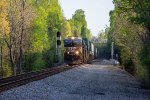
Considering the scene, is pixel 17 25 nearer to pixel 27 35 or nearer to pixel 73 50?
pixel 73 50

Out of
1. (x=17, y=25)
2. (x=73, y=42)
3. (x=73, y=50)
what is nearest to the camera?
(x=73, y=50)

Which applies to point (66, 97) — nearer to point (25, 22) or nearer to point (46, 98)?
point (46, 98)

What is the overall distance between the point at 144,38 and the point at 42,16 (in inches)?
1974

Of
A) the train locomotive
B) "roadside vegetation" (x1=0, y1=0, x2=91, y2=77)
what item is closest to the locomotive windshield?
the train locomotive

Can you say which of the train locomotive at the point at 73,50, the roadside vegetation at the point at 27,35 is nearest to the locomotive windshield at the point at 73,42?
the train locomotive at the point at 73,50

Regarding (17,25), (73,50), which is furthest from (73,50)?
(17,25)

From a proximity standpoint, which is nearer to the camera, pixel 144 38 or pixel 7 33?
pixel 144 38

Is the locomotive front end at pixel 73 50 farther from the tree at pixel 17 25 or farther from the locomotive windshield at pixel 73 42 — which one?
the tree at pixel 17 25

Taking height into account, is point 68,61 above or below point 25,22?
below

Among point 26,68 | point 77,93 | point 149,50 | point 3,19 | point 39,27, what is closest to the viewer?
point 77,93

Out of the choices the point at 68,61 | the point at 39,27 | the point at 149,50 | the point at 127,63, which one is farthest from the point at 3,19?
the point at 149,50

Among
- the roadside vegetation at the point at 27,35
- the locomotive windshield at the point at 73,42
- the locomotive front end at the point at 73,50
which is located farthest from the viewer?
the locomotive windshield at the point at 73,42

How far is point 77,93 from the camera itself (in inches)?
877

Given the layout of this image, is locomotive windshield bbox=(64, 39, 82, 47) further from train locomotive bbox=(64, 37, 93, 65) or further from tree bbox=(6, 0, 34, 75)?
tree bbox=(6, 0, 34, 75)
